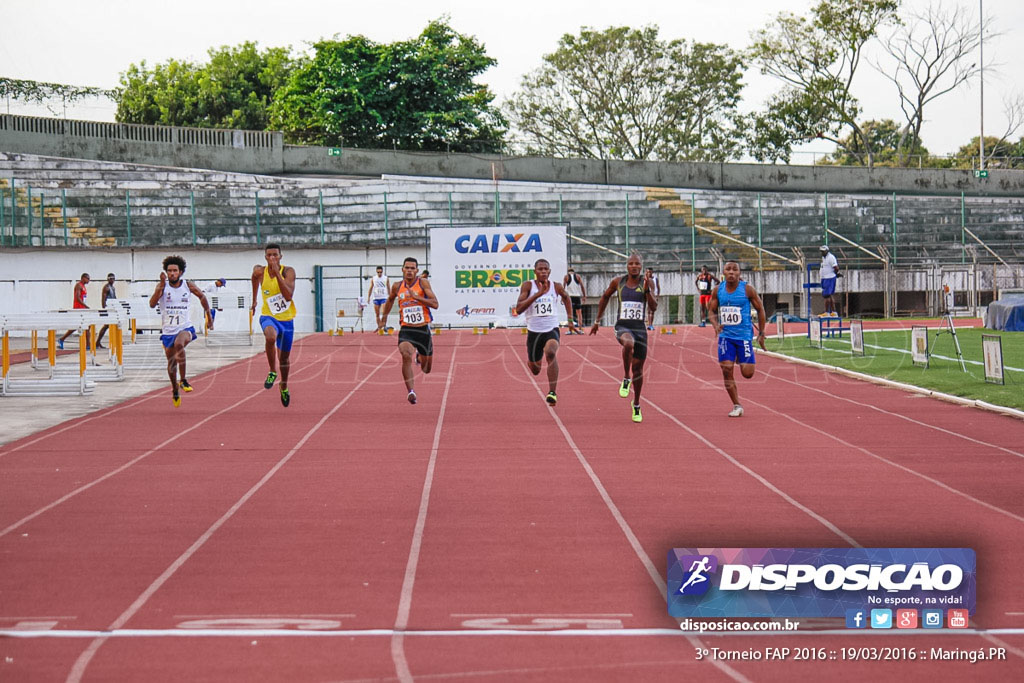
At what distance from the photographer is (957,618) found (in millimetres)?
5699

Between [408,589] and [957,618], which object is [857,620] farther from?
[408,589]

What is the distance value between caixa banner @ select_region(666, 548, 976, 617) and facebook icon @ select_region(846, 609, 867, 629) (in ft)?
0.09

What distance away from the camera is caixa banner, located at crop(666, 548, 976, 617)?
558 centimetres

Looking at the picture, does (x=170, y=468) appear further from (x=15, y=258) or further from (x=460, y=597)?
(x=15, y=258)

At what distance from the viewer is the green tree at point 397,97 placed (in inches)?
2213

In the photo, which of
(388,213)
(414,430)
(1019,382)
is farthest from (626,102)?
(414,430)

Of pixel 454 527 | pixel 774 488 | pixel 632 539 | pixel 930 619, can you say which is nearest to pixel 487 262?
pixel 774 488

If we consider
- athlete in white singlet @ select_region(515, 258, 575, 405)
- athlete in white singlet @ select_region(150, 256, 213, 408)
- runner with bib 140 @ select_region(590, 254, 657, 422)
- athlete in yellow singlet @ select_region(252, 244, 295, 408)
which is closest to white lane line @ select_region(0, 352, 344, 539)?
athlete in white singlet @ select_region(150, 256, 213, 408)

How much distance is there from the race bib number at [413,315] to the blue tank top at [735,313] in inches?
147

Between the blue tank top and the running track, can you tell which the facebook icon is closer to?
the running track

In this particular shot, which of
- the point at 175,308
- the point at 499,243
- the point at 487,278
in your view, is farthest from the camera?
the point at 487,278

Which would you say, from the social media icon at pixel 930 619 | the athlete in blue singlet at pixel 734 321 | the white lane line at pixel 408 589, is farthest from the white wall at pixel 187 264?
the social media icon at pixel 930 619

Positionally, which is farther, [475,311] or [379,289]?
[475,311]

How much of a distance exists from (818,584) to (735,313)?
891 centimetres
